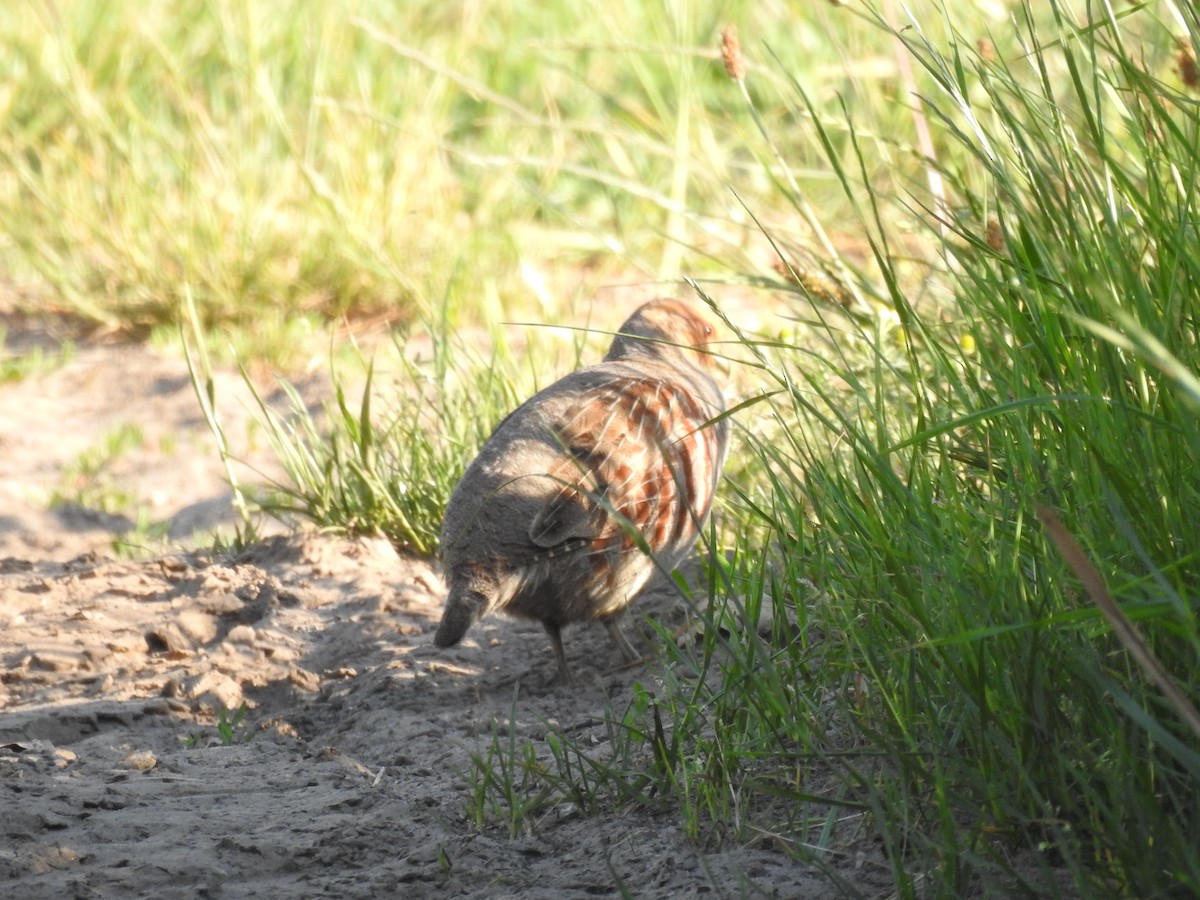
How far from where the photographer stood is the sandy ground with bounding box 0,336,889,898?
7.50ft

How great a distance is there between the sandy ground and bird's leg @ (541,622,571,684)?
52 millimetres

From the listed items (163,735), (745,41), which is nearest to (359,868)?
(163,735)

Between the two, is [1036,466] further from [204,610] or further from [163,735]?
[204,610]

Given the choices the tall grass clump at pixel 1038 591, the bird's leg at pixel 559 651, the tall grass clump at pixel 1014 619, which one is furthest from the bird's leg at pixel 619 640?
the tall grass clump at pixel 1038 591

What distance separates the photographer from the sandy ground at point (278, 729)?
7.50 ft

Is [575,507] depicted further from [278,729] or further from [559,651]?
[278,729]

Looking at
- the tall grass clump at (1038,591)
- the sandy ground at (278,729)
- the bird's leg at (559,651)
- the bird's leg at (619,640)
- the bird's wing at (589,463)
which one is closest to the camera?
the tall grass clump at (1038,591)

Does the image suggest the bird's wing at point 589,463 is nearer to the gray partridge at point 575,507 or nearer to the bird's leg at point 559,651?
the gray partridge at point 575,507

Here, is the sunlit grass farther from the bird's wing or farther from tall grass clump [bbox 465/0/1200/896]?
the bird's wing

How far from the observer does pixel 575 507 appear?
3443mm

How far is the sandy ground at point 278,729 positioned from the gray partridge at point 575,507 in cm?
23

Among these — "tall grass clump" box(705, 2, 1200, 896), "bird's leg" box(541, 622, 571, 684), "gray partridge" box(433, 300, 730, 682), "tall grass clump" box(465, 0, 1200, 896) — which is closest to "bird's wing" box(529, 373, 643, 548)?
"gray partridge" box(433, 300, 730, 682)

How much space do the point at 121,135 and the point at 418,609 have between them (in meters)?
4.66

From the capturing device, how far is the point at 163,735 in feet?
10.5
